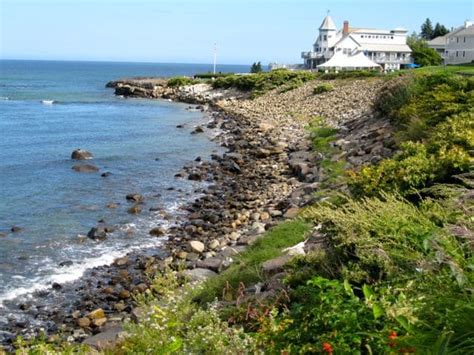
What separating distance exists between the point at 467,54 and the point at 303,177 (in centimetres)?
5326

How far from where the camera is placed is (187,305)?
235 inches

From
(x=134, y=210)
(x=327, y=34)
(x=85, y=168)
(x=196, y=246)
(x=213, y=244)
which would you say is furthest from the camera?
(x=327, y=34)

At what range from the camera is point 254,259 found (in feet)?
35.1

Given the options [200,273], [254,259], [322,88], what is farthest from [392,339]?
[322,88]

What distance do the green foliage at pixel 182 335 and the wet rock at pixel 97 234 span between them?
11.3 m

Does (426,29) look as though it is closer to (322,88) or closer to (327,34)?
(327,34)

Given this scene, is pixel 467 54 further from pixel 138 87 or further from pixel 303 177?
pixel 303 177

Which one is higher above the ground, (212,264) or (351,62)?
(351,62)

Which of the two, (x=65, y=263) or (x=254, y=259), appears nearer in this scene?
(x=254, y=259)

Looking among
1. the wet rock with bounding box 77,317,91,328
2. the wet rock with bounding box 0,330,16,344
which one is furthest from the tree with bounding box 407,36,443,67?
the wet rock with bounding box 0,330,16,344

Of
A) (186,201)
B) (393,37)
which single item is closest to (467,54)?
(393,37)

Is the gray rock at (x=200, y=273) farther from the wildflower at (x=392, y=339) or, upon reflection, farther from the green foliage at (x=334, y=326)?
the wildflower at (x=392, y=339)

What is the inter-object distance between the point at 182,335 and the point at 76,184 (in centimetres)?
1968

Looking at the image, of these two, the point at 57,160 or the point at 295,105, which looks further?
the point at 295,105
